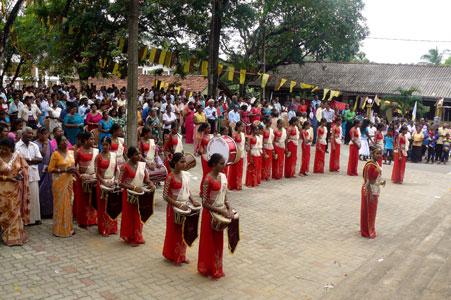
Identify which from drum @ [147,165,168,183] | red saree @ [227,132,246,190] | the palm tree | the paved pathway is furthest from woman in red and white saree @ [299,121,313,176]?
the palm tree

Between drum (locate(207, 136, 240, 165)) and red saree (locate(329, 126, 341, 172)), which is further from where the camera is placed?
red saree (locate(329, 126, 341, 172))

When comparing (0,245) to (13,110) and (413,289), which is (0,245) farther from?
(13,110)

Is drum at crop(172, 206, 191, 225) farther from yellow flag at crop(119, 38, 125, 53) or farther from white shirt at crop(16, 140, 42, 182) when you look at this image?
yellow flag at crop(119, 38, 125, 53)

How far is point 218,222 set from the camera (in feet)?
19.9

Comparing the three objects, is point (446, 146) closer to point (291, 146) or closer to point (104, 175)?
point (291, 146)

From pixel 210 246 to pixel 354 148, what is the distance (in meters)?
9.64

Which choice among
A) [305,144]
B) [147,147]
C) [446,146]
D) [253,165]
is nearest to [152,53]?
[305,144]

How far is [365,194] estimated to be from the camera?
836 centimetres

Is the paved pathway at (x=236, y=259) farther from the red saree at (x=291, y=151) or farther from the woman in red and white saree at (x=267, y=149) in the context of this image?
the red saree at (x=291, y=151)

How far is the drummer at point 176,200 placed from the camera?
6.39 m

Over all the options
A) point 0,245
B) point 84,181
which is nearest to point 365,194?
point 84,181

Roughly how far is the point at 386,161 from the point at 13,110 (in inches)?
566

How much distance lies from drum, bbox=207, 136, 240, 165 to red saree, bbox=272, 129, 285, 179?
11.4 ft

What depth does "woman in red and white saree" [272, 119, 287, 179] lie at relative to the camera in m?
13.2
